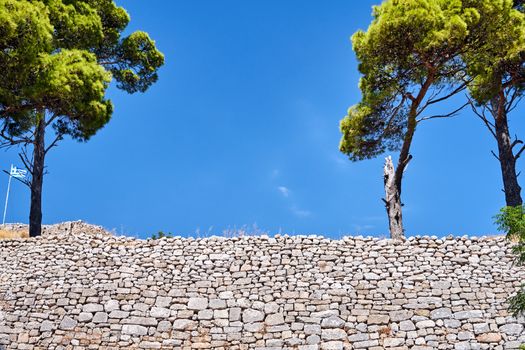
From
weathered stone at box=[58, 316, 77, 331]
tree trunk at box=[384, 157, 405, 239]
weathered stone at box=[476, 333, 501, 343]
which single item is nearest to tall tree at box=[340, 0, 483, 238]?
tree trunk at box=[384, 157, 405, 239]

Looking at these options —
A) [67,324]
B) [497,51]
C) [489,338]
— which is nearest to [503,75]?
[497,51]

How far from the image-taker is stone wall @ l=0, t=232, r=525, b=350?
10914 millimetres

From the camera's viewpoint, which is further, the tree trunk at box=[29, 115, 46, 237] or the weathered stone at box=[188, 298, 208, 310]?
the tree trunk at box=[29, 115, 46, 237]

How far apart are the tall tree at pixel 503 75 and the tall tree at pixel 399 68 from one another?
1.57 ft

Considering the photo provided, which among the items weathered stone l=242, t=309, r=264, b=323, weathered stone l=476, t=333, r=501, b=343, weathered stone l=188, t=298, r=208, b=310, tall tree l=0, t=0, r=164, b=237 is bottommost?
weathered stone l=476, t=333, r=501, b=343

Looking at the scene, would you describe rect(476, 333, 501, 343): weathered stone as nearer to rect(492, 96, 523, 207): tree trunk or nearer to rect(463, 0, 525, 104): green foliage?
rect(492, 96, 523, 207): tree trunk

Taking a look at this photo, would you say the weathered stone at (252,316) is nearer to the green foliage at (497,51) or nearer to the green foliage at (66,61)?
the green foliage at (66,61)

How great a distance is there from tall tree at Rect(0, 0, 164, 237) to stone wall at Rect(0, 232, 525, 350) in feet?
12.3

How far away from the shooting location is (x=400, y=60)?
15.4 metres

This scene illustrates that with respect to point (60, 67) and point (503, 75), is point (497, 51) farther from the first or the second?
point (60, 67)

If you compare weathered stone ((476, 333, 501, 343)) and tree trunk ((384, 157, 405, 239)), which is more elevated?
tree trunk ((384, 157, 405, 239))

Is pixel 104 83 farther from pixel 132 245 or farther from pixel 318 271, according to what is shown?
pixel 318 271

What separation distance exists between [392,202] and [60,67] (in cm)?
955

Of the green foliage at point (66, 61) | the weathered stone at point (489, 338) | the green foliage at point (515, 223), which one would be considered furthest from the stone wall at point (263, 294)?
the green foliage at point (66, 61)
